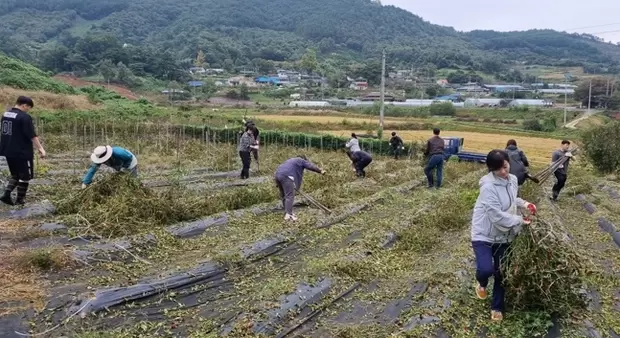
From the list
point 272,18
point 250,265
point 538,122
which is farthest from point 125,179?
point 272,18

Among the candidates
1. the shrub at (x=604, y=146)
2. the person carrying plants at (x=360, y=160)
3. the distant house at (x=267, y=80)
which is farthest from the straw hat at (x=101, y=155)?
the distant house at (x=267, y=80)

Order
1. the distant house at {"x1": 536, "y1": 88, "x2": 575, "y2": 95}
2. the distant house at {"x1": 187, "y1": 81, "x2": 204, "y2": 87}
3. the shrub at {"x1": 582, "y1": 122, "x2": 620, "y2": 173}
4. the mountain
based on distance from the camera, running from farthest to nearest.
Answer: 1. the mountain
2. the distant house at {"x1": 536, "y1": 88, "x2": 575, "y2": 95}
3. the distant house at {"x1": 187, "y1": 81, "x2": 204, "y2": 87}
4. the shrub at {"x1": 582, "y1": 122, "x2": 620, "y2": 173}

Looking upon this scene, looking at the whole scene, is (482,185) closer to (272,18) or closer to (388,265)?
(388,265)

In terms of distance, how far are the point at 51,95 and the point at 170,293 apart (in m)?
24.6

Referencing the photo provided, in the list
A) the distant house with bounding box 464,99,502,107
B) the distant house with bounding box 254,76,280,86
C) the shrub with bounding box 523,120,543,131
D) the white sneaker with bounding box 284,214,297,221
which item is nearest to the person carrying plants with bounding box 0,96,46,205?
the white sneaker with bounding box 284,214,297,221

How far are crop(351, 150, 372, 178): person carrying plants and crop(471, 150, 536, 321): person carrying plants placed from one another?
852cm

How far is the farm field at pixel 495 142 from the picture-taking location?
25095mm

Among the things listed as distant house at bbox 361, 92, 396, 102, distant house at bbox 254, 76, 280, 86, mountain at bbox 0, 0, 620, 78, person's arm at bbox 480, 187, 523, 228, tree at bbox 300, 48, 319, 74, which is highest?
mountain at bbox 0, 0, 620, 78

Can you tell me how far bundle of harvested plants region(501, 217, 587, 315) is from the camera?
450 centimetres

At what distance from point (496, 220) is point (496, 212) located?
0.25 feet

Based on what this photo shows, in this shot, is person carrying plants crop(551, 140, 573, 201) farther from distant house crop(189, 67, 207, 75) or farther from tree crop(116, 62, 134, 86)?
distant house crop(189, 67, 207, 75)

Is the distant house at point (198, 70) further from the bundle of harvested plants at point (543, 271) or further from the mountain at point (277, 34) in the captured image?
the bundle of harvested plants at point (543, 271)

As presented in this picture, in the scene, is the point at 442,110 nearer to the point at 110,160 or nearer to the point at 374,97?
the point at 374,97

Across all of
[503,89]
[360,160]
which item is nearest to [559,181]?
[360,160]
